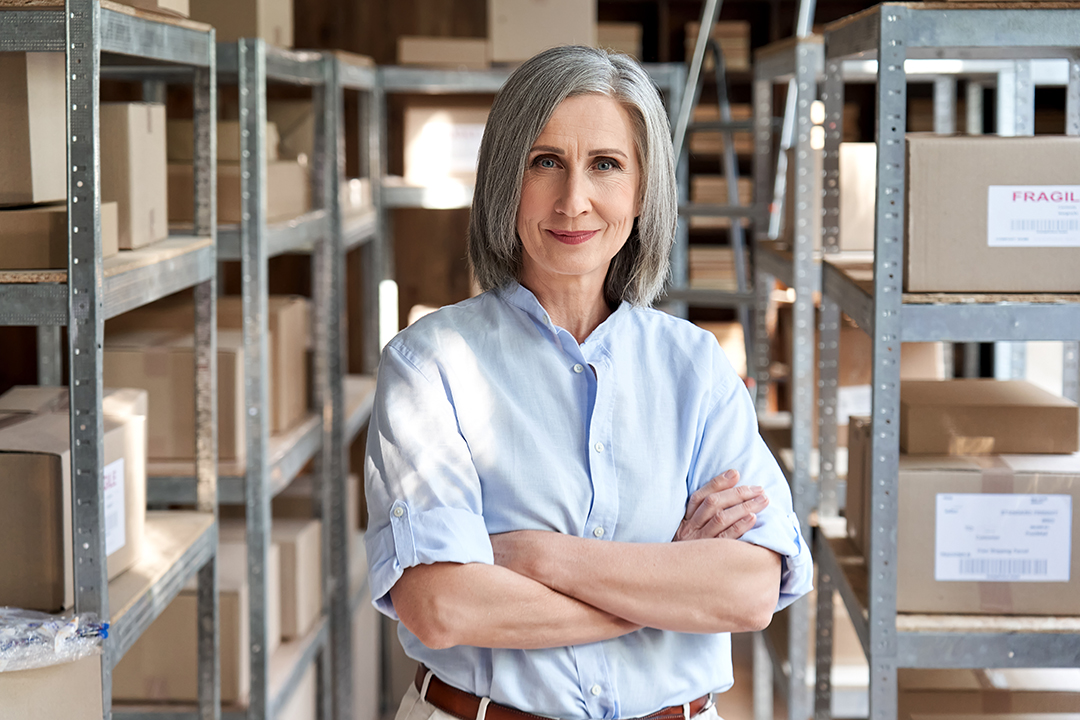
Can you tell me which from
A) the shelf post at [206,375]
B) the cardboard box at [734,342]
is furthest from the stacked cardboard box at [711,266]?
the shelf post at [206,375]

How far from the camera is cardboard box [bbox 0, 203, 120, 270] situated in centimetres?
151

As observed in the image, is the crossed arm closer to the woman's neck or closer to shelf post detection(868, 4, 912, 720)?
the woman's neck

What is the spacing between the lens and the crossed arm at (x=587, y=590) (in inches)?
49.6

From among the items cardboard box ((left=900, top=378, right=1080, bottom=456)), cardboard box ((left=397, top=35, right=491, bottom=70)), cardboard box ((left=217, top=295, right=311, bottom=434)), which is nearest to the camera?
cardboard box ((left=900, top=378, right=1080, bottom=456))

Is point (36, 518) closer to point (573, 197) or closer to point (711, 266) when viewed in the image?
point (573, 197)

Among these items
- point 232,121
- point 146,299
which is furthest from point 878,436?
point 232,121

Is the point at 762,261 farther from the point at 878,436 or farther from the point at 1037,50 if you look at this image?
the point at 878,436

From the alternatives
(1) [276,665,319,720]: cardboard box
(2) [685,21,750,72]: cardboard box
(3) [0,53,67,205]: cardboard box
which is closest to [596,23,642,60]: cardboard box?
(2) [685,21,750,72]: cardboard box

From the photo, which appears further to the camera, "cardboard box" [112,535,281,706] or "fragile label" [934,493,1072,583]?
"cardboard box" [112,535,281,706]

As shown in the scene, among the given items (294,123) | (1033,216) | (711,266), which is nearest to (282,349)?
(294,123)

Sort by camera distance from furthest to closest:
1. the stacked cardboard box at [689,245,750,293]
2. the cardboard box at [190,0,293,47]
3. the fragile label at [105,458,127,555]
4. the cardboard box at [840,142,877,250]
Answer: the stacked cardboard box at [689,245,750,293] < the cardboard box at [190,0,293,47] < the cardboard box at [840,142,877,250] < the fragile label at [105,458,127,555]

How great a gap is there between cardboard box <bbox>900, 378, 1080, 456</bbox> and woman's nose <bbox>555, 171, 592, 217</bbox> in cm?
89

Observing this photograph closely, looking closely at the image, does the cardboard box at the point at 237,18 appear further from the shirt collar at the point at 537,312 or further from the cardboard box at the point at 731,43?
the cardboard box at the point at 731,43

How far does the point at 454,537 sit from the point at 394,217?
3.53m
